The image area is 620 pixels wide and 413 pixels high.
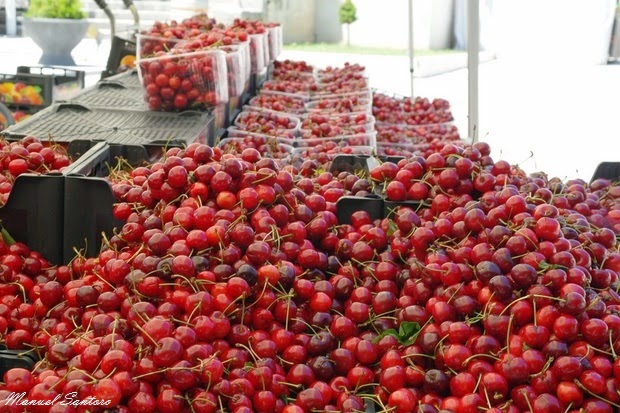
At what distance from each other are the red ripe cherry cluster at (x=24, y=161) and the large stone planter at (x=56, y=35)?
9.57m

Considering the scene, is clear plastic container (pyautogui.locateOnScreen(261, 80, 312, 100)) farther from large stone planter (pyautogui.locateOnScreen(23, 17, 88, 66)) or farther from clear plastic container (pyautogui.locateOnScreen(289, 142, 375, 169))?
large stone planter (pyautogui.locateOnScreen(23, 17, 88, 66))

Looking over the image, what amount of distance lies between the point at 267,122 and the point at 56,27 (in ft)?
26.6

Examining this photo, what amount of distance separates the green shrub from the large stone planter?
164mm

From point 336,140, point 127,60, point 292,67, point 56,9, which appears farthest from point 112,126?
point 56,9

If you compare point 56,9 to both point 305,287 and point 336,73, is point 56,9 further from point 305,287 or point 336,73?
point 305,287

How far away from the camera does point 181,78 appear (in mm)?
4148

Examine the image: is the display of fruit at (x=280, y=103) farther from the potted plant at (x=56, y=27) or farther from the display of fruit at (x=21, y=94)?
the potted plant at (x=56, y=27)

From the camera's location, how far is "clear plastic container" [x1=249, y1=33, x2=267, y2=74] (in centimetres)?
569

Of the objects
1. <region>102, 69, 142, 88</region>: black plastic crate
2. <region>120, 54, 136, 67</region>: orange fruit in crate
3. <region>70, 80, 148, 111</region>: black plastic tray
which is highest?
<region>120, 54, 136, 67</region>: orange fruit in crate

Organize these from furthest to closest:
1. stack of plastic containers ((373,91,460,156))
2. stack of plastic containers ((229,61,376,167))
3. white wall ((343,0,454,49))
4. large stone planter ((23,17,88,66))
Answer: white wall ((343,0,454,49)) → large stone planter ((23,17,88,66)) → stack of plastic containers ((373,91,460,156)) → stack of plastic containers ((229,61,376,167))

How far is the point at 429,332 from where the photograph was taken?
1.61 meters

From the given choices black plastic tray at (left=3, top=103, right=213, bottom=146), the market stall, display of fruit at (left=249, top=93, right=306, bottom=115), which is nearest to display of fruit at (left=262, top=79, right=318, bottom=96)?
display of fruit at (left=249, top=93, right=306, bottom=115)

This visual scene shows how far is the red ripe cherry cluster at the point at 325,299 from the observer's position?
1.46 metres

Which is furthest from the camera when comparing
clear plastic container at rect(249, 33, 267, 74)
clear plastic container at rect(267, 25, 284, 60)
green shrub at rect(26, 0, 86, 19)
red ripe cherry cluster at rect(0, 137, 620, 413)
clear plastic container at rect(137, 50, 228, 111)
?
green shrub at rect(26, 0, 86, 19)
